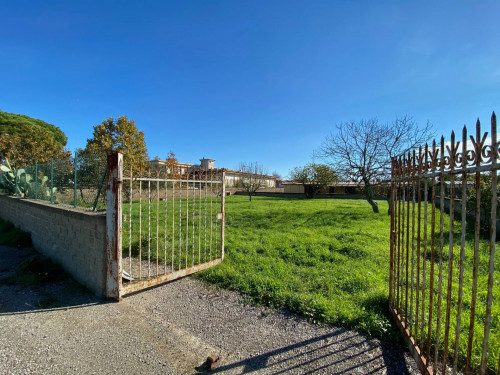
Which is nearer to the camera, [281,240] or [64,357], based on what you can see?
[64,357]

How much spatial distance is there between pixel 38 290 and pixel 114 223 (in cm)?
192

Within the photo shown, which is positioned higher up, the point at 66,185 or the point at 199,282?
the point at 66,185

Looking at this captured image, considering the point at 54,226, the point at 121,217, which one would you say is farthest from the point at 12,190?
the point at 121,217

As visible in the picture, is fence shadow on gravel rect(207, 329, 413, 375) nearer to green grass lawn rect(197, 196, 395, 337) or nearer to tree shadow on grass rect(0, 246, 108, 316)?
green grass lawn rect(197, 196, 395, 337)

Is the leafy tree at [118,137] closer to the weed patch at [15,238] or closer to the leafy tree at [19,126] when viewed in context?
the leafy tree at [19,126]

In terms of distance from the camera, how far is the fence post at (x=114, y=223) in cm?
386

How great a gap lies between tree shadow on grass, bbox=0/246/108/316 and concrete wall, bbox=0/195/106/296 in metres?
0.15

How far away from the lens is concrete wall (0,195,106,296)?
13.5ft

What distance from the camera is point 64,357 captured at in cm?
271

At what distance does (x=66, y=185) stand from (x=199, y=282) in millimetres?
4230

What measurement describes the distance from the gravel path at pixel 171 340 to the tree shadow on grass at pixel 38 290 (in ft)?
0.10

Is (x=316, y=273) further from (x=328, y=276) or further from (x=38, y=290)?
(x=38, y=290)

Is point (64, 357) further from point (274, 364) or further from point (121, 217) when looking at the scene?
point (274, 364)

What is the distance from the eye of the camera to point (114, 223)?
387 centimetres
